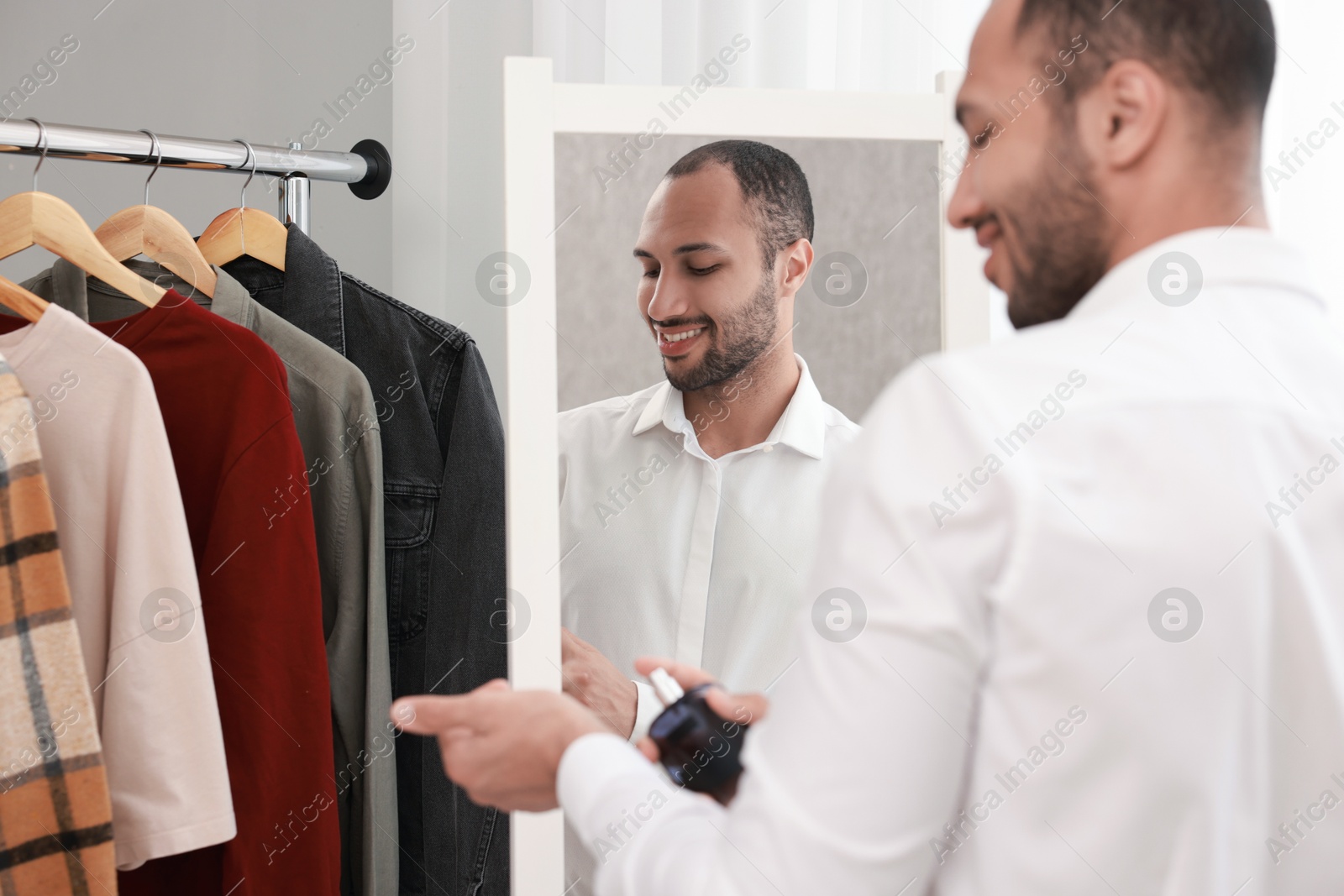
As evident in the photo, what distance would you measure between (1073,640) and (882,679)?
98mm

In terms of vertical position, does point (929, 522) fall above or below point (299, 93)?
below

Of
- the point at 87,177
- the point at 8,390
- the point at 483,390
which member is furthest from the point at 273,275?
the point at 87,177

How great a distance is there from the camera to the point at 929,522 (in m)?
0.54

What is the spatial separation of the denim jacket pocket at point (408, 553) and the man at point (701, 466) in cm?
26

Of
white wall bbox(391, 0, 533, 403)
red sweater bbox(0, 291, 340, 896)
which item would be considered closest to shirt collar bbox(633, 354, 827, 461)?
red sweater bbox(0, 291, 340, 896)

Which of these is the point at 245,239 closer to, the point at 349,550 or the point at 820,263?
the point at 349,550

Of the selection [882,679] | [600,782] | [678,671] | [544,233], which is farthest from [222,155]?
[882,679]

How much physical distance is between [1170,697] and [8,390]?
94 cm

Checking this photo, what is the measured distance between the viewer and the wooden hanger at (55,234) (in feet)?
3.64

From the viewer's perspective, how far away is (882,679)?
1.77 ft

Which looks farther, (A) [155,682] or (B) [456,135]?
(B) [456,135]

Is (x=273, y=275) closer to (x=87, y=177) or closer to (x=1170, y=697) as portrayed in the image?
(x=87, y=177)

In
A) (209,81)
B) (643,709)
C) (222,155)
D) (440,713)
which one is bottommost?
(643,709)

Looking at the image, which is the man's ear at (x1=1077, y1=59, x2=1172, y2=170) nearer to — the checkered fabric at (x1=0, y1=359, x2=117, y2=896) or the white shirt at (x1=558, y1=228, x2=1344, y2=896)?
the white shirt at (x1=558, y1=228, x2=1344, y2=896)
